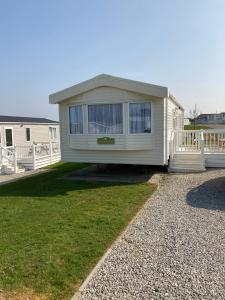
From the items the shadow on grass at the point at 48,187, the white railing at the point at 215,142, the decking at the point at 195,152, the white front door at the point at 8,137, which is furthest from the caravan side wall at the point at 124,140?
the white front door at the point at 8,137

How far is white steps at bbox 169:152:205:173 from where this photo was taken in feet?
34.5

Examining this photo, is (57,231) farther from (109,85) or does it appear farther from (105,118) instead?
(109,85)

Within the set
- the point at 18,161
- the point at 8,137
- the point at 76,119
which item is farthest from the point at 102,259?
the point at 8,137

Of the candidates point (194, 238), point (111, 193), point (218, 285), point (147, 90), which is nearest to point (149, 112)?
point (147, 90)

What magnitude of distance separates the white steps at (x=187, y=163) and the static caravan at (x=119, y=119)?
3.86ft

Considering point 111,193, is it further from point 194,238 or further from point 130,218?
point 194,238

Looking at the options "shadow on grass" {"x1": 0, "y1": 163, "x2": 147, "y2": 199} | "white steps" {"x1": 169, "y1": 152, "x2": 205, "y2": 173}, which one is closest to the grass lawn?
"shadow on grass" {"x1": 0, "y1": 163, "x2": 147, "y2": 199}

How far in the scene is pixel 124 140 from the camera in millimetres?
9422

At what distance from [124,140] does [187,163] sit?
9.86 feet

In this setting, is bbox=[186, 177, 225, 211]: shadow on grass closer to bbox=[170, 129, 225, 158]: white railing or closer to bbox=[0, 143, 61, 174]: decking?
bbox=[170, 129, 225, 158]: white railing

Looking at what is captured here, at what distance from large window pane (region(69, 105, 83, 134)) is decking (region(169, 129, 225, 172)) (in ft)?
12.4

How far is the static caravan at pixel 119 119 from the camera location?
9266 millimetres

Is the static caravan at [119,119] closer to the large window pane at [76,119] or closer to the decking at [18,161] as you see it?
the large window pane at [76,119]

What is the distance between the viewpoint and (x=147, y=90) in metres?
8.91
